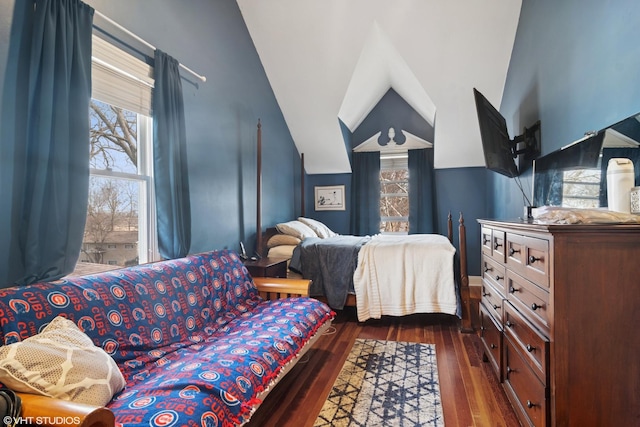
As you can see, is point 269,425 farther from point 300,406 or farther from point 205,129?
point 205,129

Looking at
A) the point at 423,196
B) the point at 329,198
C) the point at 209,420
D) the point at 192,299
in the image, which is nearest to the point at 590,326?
the point at 209,420

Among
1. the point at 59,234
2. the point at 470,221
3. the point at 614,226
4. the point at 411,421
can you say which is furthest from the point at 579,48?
the point at 470,221

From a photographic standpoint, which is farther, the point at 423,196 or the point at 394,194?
the point at 394,194

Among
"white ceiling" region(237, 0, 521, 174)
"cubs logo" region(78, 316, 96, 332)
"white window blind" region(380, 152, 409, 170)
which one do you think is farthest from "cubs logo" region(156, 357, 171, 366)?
"white window blind" region(380, 152, 409, 170)

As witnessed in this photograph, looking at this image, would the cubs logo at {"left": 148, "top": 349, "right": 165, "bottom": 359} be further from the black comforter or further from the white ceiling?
the white ceiling

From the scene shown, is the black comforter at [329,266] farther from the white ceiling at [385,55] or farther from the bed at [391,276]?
the white ceiling at [385,55]

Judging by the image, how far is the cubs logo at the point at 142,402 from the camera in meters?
1.05

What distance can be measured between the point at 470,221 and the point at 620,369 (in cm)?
431

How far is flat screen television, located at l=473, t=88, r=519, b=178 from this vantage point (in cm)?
259

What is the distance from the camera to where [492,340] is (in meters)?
2.06

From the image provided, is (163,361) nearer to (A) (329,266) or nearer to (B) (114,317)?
(B) (114,317)

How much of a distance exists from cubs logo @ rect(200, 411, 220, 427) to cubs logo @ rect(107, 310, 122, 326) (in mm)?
693

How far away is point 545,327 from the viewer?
4.12ft

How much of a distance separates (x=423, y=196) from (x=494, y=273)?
133 inches
